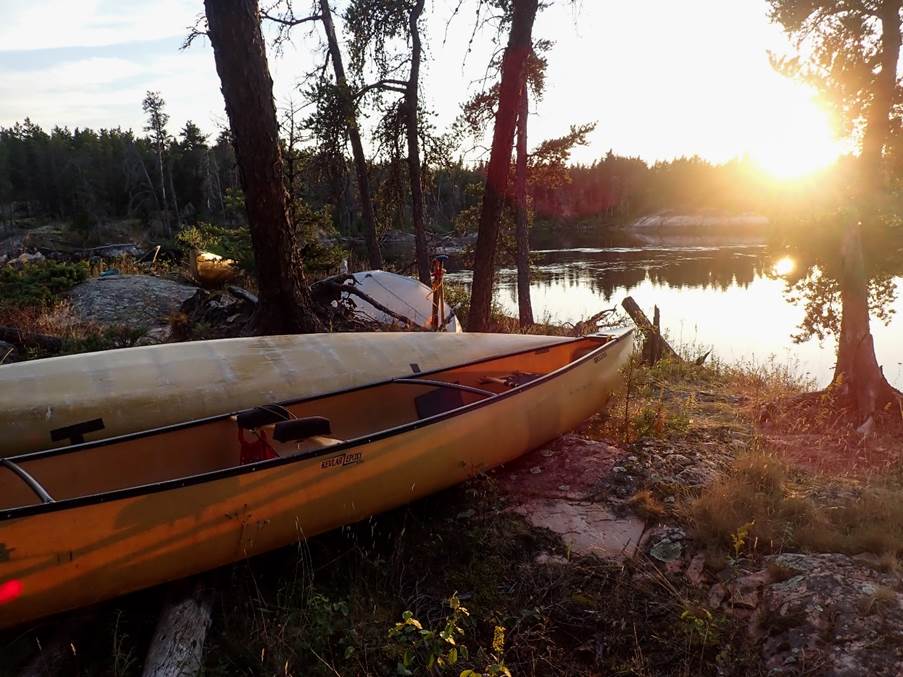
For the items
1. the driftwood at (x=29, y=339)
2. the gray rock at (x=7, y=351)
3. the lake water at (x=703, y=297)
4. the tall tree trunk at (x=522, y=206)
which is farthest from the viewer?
the lake water at (x=703, y=297)

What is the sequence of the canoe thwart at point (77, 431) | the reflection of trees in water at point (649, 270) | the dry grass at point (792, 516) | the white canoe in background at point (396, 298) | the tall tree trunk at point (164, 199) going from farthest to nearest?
the tall tree trunk at point (164, 199) < the reflection of trees in water at point (649, 270) < the white canoe in background at point (396, 298) < the canoe thwart at point (77, 431) < the dry grass at point (792, 516)

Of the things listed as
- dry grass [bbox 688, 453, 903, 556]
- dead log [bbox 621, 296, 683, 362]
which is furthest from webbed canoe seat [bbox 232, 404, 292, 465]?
dead log [bbox 621, 296, 683, 362]

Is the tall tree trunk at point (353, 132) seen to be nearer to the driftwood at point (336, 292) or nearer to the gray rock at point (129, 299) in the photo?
the driftwood at point (336, 292)

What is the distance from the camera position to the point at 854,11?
19.7ft

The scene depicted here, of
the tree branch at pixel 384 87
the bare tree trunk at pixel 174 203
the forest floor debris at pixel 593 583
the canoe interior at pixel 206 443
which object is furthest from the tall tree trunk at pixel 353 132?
the bare tree trunk at pixel 174 203

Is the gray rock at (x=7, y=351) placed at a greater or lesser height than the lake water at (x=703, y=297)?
greater

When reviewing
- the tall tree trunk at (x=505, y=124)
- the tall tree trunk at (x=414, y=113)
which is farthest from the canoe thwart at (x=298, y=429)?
Answer: the tall tree trunk at (x=414, y=113)

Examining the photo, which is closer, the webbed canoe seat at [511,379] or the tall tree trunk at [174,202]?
the webbed canoe seat at [511,379]

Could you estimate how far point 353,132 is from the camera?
1299 cm

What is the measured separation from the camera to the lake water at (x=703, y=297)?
12.7 metres

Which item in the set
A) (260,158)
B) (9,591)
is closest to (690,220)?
(260,158)

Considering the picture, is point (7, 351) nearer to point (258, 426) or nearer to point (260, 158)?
point (260, 158)

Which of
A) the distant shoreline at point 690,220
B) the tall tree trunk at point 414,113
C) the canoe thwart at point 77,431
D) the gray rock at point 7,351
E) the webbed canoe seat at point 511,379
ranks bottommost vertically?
the webbed canoe seat at point 511,379

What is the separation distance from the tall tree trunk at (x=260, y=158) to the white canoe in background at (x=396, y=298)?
2.61 metres
